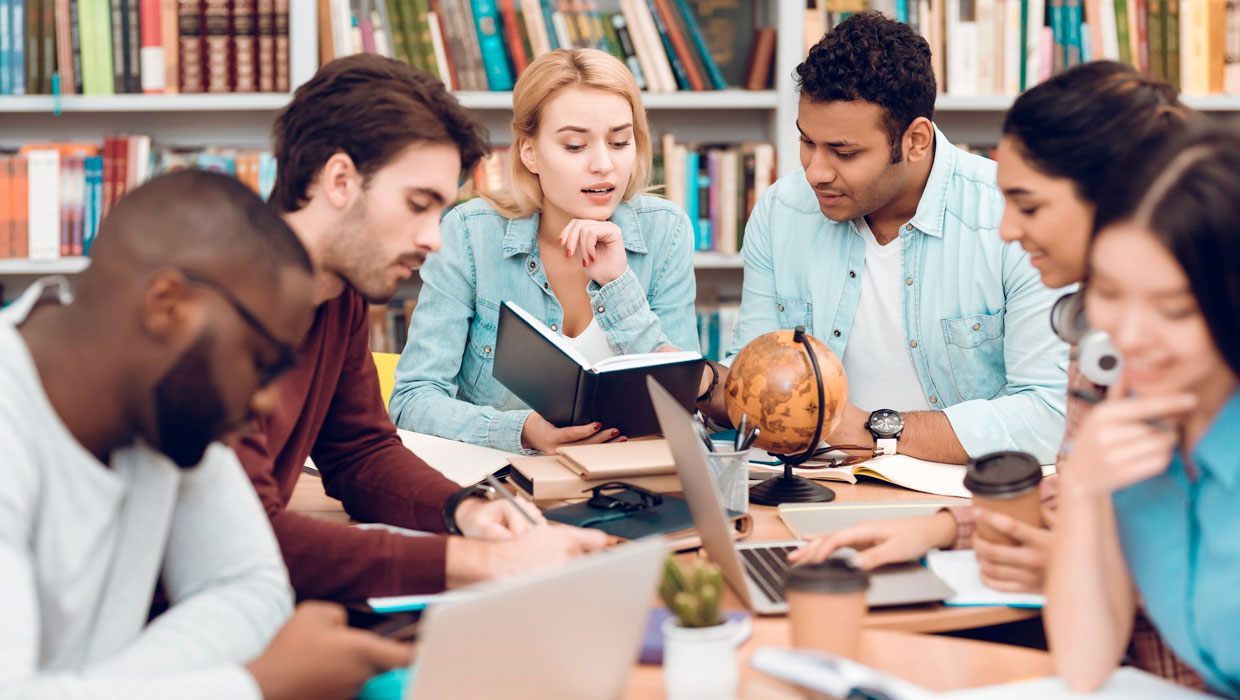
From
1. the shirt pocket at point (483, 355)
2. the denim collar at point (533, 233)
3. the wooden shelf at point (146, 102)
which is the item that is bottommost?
the shirt pocket at point (483, 355)

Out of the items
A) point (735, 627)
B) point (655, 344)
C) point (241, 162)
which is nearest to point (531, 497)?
point (655, 344)

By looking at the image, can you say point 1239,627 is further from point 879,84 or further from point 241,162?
Answer: point 241,162

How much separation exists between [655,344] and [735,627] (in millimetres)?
1299

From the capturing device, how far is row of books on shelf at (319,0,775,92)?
3.21 meters

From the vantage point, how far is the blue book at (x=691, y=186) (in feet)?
10.9

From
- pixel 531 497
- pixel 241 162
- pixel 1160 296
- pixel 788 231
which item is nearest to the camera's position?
pixel 1160 296

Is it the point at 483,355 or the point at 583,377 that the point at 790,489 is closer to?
the point at 583,377

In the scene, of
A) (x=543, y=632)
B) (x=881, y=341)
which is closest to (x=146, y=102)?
(x=881, y=341)

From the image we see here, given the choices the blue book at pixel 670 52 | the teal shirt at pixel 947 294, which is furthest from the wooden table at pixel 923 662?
the blue book at pixel 670 52

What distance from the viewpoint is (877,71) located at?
2.17 meters

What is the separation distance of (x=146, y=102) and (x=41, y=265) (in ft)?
1.90

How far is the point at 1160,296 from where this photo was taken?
3.18ft

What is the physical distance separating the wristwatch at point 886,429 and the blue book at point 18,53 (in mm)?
2629

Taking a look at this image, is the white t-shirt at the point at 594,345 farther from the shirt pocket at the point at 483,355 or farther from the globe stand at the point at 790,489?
the globe stand at the point at 790,489
